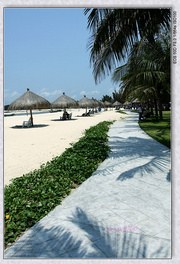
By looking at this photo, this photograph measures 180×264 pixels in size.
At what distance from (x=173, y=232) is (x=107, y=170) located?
8.20 feet

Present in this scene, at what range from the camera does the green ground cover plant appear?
233cm

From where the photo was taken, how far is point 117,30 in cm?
453

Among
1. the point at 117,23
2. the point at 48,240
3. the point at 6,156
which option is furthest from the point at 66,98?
the point at 48,240

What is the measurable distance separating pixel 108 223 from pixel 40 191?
1.37 meters

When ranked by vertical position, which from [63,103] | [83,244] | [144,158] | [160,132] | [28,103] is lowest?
[83,244]

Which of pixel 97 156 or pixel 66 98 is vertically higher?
pixel 66 98

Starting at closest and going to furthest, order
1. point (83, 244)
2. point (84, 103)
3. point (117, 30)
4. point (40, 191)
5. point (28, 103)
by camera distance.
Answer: point (83, 244) → point (40, 191) → point (117, 30) → point (28, 103) → point (84, 103)

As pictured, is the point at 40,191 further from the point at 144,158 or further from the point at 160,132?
the point at 160,132

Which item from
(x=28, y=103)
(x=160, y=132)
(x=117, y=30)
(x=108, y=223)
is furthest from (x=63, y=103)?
(x=108, y=223)

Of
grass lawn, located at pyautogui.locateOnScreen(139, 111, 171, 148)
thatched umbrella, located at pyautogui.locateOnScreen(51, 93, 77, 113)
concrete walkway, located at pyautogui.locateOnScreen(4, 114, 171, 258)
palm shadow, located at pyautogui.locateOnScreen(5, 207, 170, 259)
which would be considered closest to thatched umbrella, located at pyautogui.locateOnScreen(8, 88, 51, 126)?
thatched umbrella, located at pyautogui.locateOnScreen(51, 93, 77, 113)

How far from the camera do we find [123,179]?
3525 millimetres

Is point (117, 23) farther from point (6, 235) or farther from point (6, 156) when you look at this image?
point (6, 156)

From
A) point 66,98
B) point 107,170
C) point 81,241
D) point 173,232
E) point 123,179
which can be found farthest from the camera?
point 66,98

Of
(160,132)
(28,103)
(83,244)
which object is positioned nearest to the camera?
(83,244)
